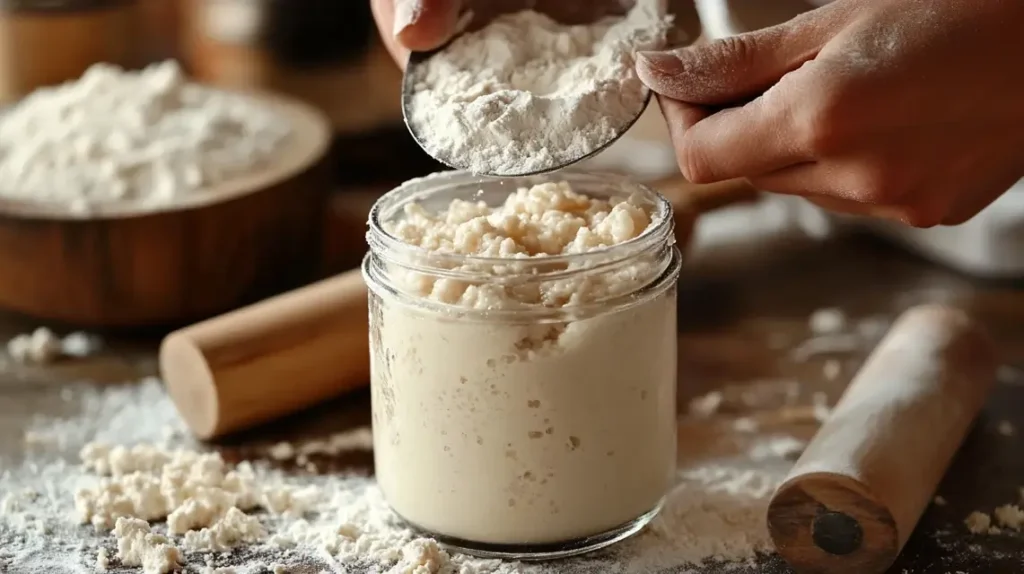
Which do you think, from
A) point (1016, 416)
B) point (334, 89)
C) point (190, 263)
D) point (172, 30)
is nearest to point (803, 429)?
point (1016, 416)

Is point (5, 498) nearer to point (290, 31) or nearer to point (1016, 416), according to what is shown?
point (290, 31)

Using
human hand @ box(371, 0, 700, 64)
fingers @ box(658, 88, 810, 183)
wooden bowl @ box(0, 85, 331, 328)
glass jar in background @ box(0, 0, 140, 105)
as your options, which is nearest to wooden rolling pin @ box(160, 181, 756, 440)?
wooden bowl @ box(0, 85, 331, 328)

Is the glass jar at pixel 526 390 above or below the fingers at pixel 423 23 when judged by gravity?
below

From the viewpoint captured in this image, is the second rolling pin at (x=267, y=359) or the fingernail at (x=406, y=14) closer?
the fingernail at (x=406, y=14)

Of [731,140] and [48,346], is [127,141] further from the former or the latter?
[731,140]

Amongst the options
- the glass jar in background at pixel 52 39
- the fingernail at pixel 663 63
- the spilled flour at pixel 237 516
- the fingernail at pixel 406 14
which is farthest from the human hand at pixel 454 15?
the glass jar in background at pixel 52 39

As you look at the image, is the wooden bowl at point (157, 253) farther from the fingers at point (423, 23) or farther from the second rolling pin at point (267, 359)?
the fingers at point (423, 23)

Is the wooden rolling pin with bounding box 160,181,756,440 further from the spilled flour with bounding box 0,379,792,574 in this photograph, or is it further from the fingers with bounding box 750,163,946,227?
the fingers with bounding box 750,163,946,227
